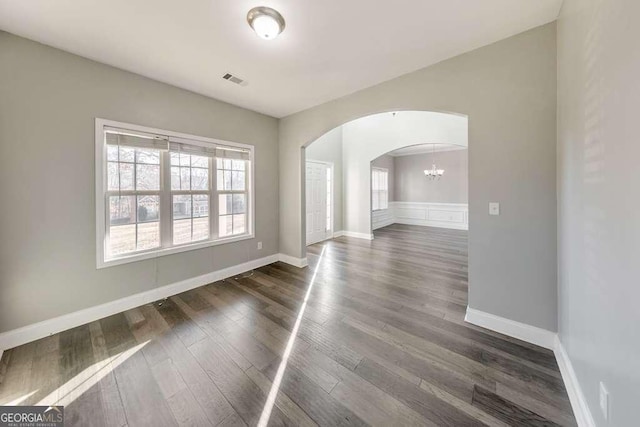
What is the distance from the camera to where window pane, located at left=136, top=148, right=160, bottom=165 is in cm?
278

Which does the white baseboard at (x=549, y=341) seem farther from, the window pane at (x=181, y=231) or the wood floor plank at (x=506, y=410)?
the window pane at (x=181, y=231)

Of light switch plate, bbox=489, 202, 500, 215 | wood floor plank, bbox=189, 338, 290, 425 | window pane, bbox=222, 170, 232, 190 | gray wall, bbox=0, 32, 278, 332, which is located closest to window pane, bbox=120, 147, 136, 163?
gray wall, bbox=0, 32, 278, 332

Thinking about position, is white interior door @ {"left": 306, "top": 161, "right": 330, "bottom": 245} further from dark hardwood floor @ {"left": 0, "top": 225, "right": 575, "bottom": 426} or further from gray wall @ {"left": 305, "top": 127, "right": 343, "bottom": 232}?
dark hardwood floor @ {"left": 0, "top": 225, "right": 575, "bottom": 426}

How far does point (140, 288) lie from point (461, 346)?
3529 mm

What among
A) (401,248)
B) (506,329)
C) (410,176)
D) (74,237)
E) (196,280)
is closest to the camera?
(506,329)

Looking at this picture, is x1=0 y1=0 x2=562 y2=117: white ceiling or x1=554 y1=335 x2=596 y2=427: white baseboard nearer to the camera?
x1=554 y1=335 x2=596 y2=427: white baseboard

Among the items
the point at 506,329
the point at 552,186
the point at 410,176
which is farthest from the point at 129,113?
the point at 410,176

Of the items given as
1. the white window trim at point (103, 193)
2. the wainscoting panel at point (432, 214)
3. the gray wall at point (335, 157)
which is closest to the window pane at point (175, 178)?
the white window trim at point (103, 193)

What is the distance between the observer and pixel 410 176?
908cm

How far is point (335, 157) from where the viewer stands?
670cm

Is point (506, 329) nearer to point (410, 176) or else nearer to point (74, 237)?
point (74, 237)

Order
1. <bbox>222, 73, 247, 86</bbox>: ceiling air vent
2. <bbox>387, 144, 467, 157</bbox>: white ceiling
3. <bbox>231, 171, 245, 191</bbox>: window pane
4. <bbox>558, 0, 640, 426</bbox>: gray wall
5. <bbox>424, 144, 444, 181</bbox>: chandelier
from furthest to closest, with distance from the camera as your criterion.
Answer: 1. <bbox>387, 144, 467, 157</bbox>: white ceiling
2. <bbox>424, 144, 444, 181</bbox>: chandelier
3. <bbox>231, 171, 245, 191</bbox>: window pane
4. <bbox>222, 73, 247, 86</bbox>: ceiling air vent
5. <bbox>558, 0, 640, 426</bbox>: gray wall
